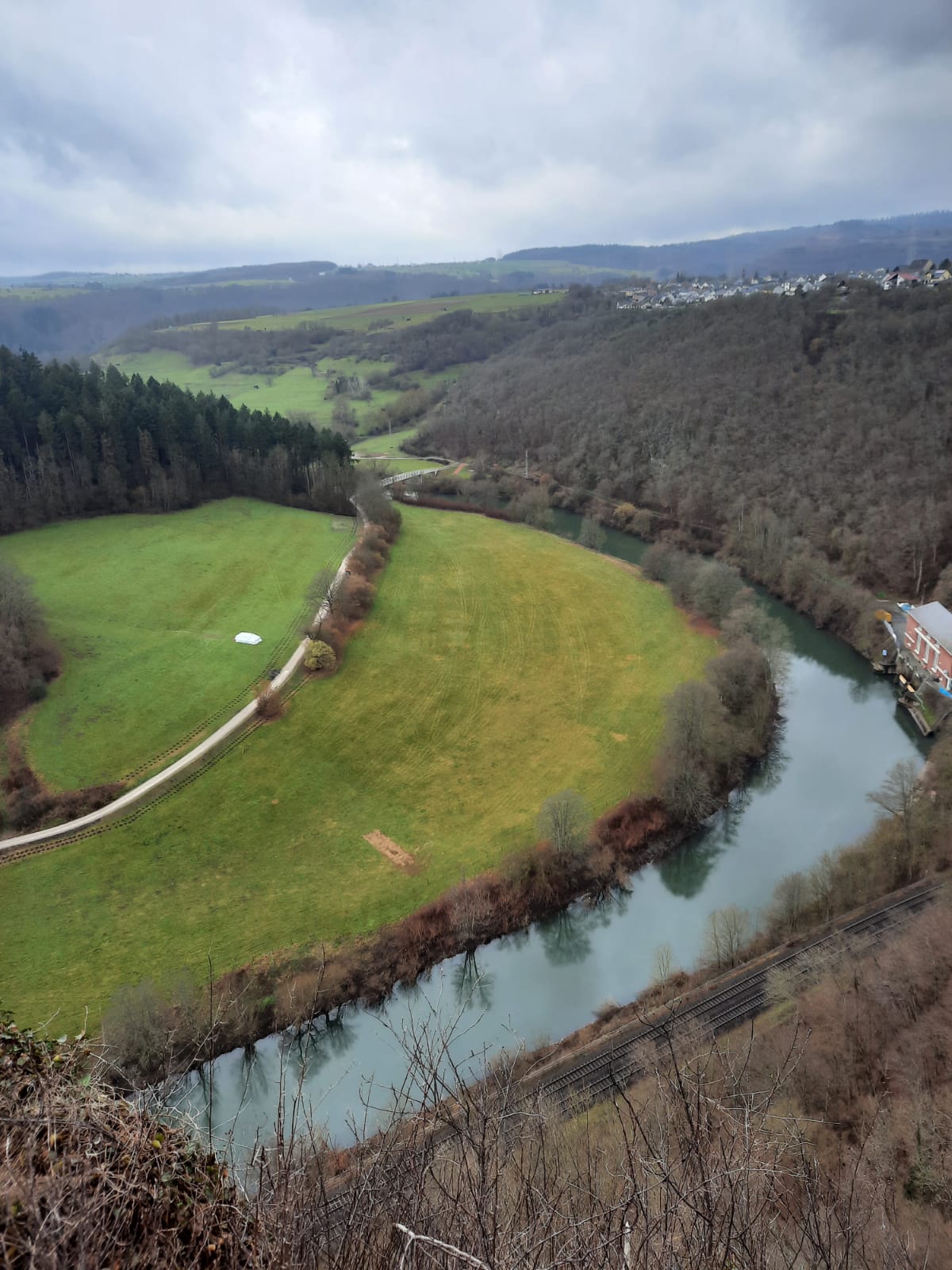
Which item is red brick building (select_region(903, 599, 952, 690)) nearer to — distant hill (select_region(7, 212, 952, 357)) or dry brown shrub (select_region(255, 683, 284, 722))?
dry brown shrub (select_region(255, 683, 284, 722))

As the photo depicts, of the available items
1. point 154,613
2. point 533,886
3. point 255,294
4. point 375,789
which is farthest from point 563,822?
point 255,294

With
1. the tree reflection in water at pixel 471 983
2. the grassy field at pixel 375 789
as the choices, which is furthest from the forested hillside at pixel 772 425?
the tree reflection in water at pixel 471 983

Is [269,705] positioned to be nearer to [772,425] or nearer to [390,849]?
[390,849]

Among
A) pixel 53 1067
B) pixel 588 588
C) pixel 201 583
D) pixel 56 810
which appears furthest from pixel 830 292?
pixel 53 1067

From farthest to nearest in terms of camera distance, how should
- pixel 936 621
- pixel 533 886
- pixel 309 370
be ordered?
pixel 309 370 → pixel 936 621 → pixel 533 886

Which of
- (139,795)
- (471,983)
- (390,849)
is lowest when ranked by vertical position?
(471,983)

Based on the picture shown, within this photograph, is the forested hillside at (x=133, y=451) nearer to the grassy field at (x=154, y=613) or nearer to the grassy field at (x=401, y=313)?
the grassy field at (x=154, y=613)

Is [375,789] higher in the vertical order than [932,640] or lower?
lower

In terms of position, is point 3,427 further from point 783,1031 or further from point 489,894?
point 783,1031
